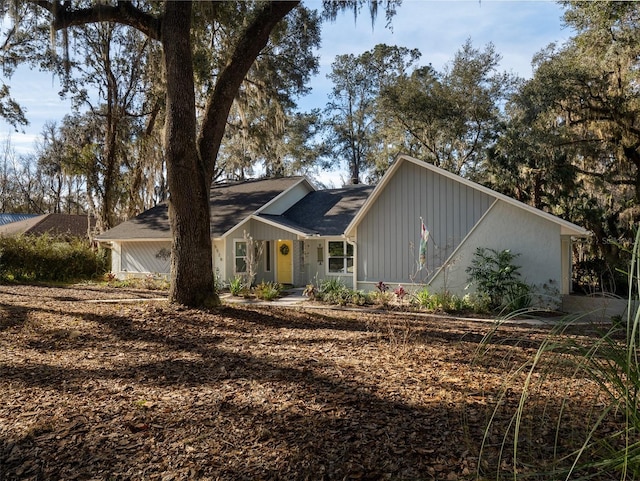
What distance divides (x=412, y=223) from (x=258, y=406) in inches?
431

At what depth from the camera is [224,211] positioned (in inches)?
784

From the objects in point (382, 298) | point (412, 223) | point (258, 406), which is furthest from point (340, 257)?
point (258, 406)

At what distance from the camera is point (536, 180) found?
1756 centimetres

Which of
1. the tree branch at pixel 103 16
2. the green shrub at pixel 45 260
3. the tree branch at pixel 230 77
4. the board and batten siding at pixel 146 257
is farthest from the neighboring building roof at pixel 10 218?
the tree branch at pixel 230 77

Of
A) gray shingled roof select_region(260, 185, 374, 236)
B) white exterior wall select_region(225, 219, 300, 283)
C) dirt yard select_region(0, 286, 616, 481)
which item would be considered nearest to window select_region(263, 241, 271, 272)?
white exterior wall select_region(225, 219, 300, 283)

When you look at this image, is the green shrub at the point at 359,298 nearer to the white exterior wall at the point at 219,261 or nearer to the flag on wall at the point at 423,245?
the flag on wall at the point at 423,245

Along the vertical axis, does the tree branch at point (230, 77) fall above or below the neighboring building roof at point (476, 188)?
above

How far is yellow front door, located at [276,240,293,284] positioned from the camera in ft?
62.3

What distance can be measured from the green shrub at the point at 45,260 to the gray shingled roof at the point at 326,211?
8990 mm

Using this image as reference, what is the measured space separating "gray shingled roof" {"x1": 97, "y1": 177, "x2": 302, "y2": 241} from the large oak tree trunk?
8754 mm

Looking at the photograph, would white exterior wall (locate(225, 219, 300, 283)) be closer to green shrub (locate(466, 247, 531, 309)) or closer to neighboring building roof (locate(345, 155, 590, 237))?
neighboring building roof (locate(345, 155, 590, 237))

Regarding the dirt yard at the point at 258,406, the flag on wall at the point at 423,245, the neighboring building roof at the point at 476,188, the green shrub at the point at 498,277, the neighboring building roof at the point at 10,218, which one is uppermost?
the neighboring building roof at the point at 10,218

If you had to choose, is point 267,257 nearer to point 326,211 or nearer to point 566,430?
point 326,211

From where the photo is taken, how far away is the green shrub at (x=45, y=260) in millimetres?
18406
